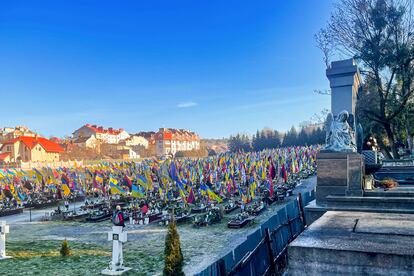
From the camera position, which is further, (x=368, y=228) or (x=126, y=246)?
(x=126, y=246)

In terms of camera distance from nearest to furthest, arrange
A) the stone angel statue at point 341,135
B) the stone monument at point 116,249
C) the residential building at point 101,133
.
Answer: the stone angel statue at point 341,135, the stone monument at point 116,249, the residential building at point 101,133

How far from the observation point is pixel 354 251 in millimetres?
5359

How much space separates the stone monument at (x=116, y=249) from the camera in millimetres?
10836

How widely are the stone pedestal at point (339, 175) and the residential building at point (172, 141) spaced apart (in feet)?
378

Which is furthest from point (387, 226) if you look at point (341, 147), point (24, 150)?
point (24, 150)

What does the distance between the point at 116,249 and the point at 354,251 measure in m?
8.08

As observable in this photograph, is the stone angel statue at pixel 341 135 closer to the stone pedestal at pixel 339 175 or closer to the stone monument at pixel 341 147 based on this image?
the stone monument at pixel 341 147

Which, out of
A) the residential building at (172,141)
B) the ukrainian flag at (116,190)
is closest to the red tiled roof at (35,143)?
the residential building at (172,141)

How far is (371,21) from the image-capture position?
736 inches

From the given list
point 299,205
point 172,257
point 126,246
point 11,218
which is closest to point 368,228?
point 172,257

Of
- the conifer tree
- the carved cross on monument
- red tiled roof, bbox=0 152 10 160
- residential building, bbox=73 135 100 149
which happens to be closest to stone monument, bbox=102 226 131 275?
the conifer tree

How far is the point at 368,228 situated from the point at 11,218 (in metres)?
25.6

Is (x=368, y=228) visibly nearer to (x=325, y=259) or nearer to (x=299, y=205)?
(x=325, y=259)

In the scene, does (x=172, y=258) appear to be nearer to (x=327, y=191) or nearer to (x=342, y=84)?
(x=327, y=191)
